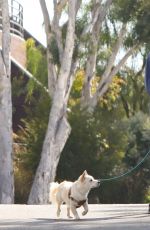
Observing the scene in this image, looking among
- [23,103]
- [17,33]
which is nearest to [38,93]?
[23,103]

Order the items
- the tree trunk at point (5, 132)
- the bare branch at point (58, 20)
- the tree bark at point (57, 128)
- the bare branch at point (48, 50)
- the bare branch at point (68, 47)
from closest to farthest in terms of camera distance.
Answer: the tree trunk at point (5, 132), the tree bark at point (57, 128), the bare branch at point (68, 47), the bare branch at point (58, 20), the bare branch at point (48, 50)

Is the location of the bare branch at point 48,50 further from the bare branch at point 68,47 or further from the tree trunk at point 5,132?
the tree trunk at point 5,132

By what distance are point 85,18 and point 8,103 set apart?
618 cm

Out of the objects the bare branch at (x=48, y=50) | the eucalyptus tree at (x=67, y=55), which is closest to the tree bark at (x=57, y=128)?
the eucalyptus tree at (x=67, y=55)

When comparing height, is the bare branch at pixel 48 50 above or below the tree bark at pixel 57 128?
above

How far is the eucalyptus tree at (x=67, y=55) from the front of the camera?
103 feet

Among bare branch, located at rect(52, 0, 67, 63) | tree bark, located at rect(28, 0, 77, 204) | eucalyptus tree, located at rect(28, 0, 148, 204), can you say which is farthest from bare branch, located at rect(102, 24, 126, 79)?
tree bark, located at rect(28, 0, 77, 204)

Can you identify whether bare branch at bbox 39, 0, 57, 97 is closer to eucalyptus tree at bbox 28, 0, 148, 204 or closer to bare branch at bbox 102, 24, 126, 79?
eucalyptus tree at bbox 28, 0, 148, 204

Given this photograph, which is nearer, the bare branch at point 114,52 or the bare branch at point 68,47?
the bare branch at point 68,47

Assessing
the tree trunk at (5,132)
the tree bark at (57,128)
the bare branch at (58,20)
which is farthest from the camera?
the bare branch at (58,20)

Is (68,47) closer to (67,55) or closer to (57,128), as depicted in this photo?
(67,55)

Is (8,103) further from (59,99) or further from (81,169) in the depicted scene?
(81,169)

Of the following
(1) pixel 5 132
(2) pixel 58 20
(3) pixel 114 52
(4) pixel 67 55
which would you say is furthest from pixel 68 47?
(3) pixel 114 52

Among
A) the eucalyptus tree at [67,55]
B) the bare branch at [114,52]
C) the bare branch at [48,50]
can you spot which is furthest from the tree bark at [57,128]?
the bare branch at [114,52]
